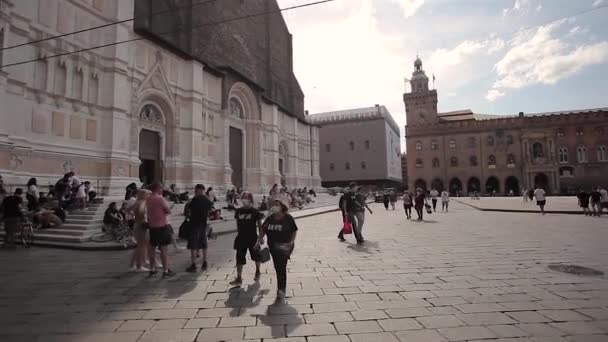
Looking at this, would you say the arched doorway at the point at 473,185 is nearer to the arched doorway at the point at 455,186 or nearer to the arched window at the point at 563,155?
the arched doorway at the point at 455,186

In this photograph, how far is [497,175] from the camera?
51281 mm

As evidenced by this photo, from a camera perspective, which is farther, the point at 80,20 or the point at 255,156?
the point at 255,156

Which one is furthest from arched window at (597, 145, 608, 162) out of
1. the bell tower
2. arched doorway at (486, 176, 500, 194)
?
the bell tower

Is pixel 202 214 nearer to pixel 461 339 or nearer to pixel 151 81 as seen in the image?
pixel 461 339

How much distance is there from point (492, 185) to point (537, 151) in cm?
845

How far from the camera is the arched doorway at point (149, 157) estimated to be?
18.2 m

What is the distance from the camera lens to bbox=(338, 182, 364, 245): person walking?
8562mm

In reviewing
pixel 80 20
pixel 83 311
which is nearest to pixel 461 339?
pixel 83 311

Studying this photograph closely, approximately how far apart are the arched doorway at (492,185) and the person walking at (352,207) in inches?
2047

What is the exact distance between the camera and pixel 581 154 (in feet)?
158

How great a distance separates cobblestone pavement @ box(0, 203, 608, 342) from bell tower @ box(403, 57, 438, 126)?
2168 inches

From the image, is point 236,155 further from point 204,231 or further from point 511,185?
point 511,185

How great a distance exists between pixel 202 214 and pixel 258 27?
29718 mm

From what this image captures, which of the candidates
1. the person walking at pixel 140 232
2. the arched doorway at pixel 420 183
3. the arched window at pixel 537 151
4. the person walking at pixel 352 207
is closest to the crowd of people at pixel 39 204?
the person walking at pixel 140 232
